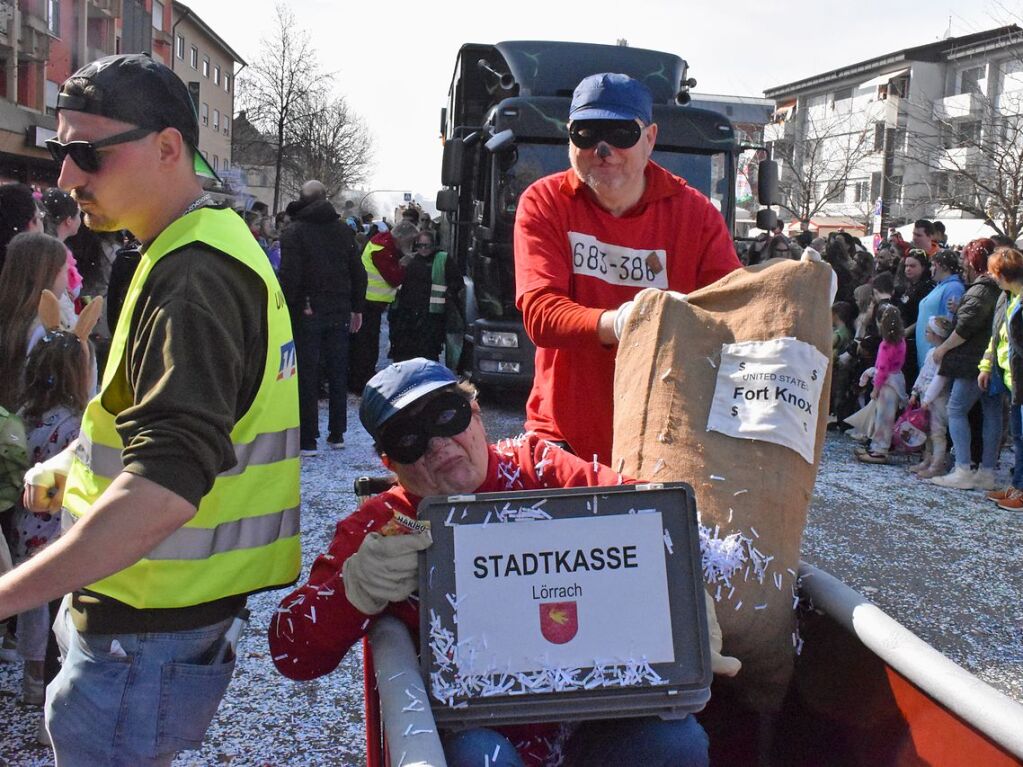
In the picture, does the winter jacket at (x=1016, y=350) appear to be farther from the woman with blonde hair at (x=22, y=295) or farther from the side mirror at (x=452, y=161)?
the woman with blonde hair at (x=22, y=295)

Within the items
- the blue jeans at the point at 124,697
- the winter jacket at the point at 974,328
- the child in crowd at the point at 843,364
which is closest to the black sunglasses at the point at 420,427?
the blue jeans at the point at 124,697

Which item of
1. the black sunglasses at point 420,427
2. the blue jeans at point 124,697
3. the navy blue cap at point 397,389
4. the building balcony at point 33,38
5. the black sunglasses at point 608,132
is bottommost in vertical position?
the blue jeans at point 124,697

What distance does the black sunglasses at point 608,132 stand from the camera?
104 inches

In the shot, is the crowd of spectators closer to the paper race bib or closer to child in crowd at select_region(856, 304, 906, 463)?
child in crowd at select_region(856, 304, 906, 463)

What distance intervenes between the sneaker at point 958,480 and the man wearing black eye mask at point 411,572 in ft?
21.8

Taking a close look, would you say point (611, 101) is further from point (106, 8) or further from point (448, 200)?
point (106, 8)

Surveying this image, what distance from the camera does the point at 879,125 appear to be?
42.4 meters

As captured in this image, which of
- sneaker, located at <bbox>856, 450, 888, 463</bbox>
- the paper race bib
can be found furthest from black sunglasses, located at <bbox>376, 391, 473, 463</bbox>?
sneaker, located at <bbox>856, 450, 888, 463</bbox>

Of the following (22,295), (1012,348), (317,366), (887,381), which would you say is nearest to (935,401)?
(887,381)

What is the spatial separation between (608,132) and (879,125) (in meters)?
43.9

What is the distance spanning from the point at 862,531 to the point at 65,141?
578cm

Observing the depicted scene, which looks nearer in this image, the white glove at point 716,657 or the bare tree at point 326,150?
the white glove at point 716,657

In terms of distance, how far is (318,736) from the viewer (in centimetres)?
346

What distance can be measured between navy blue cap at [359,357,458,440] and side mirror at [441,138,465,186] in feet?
25.3
